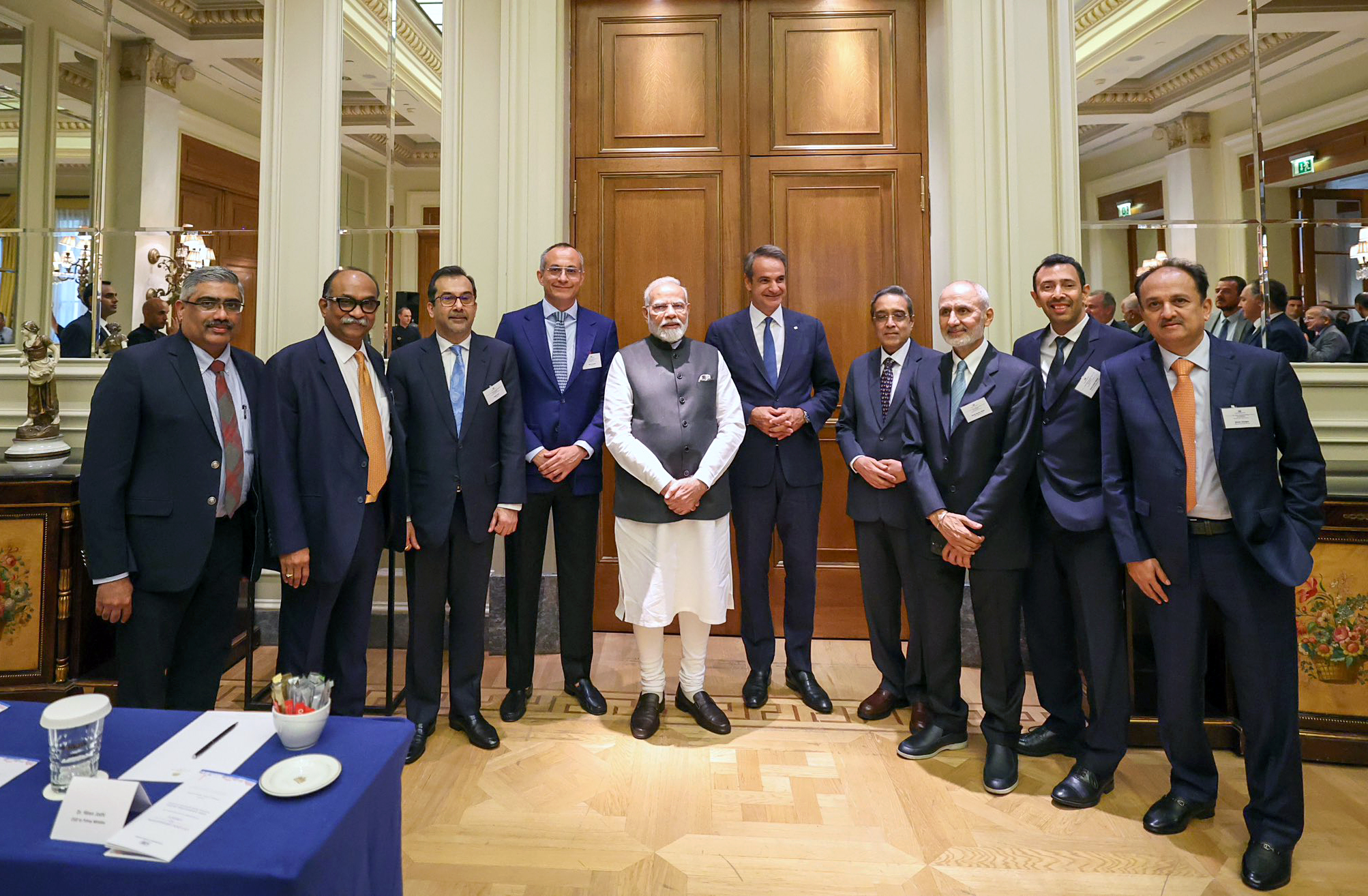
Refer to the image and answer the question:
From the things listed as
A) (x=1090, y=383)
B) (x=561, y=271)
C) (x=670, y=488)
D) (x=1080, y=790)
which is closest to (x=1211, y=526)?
(x=1090, y=383)

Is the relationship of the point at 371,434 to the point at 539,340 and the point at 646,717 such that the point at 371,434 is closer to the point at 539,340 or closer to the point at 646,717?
the point at 539,340

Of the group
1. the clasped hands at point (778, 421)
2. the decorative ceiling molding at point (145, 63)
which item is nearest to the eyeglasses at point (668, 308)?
the clasped hands at point (778, 421)

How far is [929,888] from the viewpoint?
1.98 m

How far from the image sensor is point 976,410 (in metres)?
2.51

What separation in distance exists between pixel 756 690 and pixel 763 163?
2636 mm

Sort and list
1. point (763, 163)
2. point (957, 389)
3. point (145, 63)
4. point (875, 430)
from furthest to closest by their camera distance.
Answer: point (763, 163)
point (145, 63)
point (875, 430)
point (957, 389)

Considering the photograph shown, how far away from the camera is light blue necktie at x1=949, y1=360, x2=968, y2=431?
8.52 feet

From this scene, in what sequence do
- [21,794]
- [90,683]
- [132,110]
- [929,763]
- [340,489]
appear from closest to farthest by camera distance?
[21,794] < [340,489] < [929,763] < [90,683] < [132,110]

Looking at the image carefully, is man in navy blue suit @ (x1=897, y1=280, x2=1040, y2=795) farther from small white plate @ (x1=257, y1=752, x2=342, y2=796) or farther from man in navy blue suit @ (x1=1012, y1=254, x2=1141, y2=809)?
small white plate @ (x1=257, y1=752, x2=342, y2=796)

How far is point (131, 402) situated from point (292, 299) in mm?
1754

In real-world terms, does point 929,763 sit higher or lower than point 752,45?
lower

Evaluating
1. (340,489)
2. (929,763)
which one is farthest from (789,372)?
(340,489)

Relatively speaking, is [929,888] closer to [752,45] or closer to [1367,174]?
[1367,174]

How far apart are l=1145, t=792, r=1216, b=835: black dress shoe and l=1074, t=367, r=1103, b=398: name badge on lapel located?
4.16 feet
